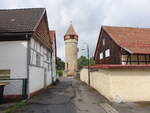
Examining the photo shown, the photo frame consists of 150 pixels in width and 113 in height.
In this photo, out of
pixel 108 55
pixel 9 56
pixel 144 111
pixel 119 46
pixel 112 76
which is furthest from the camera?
pixel 108 55

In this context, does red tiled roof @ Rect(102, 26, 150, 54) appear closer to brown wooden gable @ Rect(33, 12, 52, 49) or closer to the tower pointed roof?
brown wooden gable @ Rect(33, 12, 52, 49)

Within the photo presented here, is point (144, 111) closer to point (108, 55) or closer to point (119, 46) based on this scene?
point (119, 46)

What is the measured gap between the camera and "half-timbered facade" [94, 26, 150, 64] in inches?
631

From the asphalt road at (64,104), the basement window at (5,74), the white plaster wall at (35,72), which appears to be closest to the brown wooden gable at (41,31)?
the white plaster wall at (35,72)

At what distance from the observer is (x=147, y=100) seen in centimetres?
973

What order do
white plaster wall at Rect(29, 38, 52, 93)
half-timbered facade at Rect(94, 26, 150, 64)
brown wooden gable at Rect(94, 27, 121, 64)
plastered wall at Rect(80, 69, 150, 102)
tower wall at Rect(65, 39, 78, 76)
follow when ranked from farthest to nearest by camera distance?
1. tower wall at Rect(65, 39, 78, 76)
2. brown wooden gable at Rect(94, 27, 121, 64)
3. half-timbered facade at Rect(94, 26, 150, 64)
4. white plaster wall at Rect(29, 38, 52, 93)
5. plastered wall at Rect(80, 69, 150, 102)

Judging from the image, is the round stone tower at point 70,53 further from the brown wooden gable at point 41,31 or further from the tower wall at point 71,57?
the brown wooden gable at point 41,31

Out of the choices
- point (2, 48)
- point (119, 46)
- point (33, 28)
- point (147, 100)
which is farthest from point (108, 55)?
Answer: point (2, 48)

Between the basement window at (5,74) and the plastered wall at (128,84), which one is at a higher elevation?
the basement window at (5,74)

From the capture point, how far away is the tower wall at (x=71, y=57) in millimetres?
47197

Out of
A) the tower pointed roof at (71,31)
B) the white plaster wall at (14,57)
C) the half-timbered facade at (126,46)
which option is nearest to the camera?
the white plaster wall at (14,57)

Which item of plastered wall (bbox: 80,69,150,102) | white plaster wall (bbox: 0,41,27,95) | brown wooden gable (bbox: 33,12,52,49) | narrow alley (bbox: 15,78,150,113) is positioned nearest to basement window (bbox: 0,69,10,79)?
white plaster wall (bbox: 0,41,27,95)

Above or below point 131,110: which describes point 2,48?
above

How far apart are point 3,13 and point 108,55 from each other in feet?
44.4
